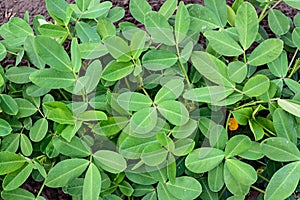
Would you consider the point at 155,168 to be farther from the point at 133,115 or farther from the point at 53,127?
the point at 53,127

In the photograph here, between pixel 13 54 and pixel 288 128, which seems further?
pixel 13 54

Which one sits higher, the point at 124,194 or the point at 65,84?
the point at 65,84

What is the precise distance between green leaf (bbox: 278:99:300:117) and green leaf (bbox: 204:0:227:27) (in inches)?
7.6

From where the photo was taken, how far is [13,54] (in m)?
0.94

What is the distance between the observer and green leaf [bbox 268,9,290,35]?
930 mm

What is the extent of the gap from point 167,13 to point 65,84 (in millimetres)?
230

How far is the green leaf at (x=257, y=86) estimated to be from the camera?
0.79m

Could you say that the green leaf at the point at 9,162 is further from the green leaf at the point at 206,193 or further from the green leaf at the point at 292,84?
the green leaf at the point at 292,84

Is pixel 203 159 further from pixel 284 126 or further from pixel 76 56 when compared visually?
pixel 76 56

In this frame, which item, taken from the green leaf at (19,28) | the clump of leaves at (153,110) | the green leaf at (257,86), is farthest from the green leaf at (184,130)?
the green leaf at (19,28)

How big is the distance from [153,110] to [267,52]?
0.22 meters

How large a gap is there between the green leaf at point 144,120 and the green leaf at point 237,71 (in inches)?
5.8

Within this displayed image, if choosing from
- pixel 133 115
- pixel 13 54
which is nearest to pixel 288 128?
pixel 133 115

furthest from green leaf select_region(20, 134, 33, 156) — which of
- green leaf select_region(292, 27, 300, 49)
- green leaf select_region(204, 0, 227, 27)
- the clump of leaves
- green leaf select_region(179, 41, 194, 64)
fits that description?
green leaf select_region(292, 27, 300, 49)
